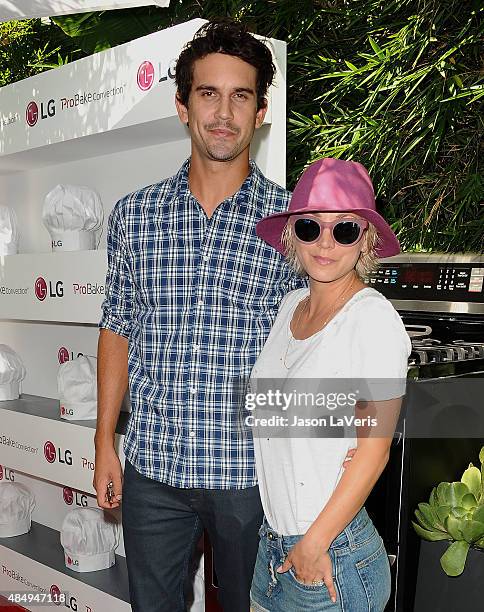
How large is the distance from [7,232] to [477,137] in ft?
5.13

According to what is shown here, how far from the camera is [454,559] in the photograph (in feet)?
5.19

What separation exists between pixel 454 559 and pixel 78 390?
1.21 metres

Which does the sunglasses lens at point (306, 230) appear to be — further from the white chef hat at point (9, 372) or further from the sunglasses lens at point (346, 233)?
the white chef hat at point (9, 372)

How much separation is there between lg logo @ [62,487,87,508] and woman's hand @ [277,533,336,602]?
1.71 metres

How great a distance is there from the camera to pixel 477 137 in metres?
2.69

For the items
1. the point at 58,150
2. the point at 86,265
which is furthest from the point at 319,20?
the point at 86,265

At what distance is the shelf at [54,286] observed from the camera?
7.33 ft

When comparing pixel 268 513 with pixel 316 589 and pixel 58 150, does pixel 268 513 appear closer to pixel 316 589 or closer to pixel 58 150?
pixel 316 589

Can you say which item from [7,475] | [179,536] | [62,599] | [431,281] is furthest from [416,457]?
[7,475]

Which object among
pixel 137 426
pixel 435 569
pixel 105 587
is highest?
pixel 137 426

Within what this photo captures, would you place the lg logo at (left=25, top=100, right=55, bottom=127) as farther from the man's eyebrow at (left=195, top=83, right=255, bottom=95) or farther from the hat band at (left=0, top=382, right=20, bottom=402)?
the man's eyebrow at (left=195, top=83, right=255, bottom=95)

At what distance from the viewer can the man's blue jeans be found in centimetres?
144

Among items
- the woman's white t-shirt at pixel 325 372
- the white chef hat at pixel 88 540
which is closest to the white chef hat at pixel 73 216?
the white chef hat at pixel 88 540

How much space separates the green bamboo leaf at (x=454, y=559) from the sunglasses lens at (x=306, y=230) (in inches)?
28.1
